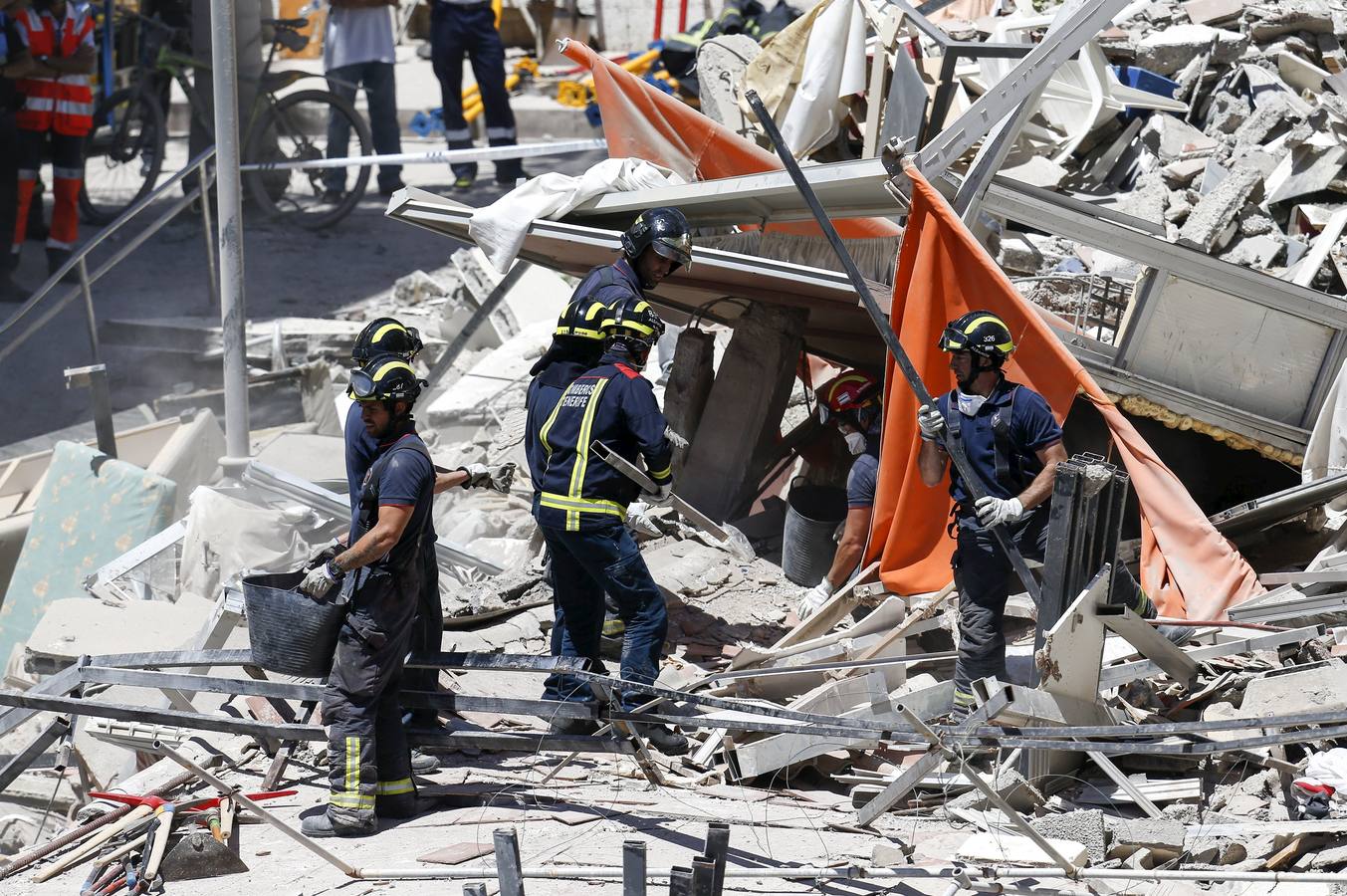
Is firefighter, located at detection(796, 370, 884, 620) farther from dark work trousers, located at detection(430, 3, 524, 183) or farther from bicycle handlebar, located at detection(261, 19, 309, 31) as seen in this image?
bicycle handlebar, located at detection(261, 19, 309, 31)

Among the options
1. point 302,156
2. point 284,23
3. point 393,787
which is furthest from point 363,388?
point 284,23

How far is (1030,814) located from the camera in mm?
4711

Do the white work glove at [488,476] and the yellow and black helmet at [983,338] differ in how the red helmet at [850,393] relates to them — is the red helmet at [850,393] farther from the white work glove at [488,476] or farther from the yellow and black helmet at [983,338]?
the white work glove at [488,476]

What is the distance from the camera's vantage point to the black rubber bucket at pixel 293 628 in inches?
185

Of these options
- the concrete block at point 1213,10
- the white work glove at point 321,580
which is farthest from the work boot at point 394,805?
the concrete block at point 1213,10

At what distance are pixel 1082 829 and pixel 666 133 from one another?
445 cm

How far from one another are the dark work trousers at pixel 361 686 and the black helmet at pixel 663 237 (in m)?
1.68

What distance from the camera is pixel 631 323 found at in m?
5.23

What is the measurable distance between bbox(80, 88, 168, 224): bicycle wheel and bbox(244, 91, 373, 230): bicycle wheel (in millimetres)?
818

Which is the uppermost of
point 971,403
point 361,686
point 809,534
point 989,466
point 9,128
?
point 9,128

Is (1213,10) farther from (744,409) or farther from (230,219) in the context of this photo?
(230,219)

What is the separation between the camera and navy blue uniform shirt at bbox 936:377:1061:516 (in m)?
5.21

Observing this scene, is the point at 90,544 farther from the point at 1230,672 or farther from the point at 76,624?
the point at 1230,672

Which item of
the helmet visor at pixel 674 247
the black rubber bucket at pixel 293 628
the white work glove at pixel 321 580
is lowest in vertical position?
the black rubber bucket at pixel 293 628
